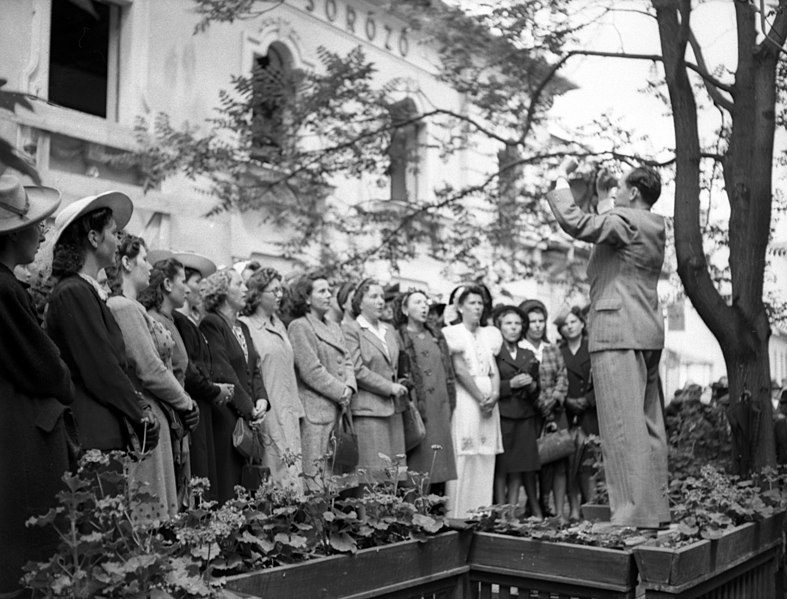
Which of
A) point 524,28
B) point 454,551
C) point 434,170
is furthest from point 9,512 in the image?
point 434,170

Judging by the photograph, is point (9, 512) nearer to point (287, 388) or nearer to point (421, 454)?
point (287, 388)

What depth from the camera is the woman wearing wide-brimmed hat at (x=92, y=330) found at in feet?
15.1

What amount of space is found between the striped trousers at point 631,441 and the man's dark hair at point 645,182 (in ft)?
2.92

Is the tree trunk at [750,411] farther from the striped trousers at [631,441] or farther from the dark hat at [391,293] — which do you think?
the dark hat at [391,293]

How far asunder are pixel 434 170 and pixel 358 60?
33.2ft

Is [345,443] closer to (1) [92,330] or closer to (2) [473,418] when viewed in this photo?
(2) [473,418]

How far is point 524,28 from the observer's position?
28.2 feet

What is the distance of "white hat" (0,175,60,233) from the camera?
3.84m

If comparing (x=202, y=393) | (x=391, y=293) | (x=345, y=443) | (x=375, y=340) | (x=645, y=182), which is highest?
(x=645, y=182)

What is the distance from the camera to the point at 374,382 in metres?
8.39

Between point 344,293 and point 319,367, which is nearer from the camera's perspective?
point 319,367

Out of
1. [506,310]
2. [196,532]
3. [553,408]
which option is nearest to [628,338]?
[196,532]

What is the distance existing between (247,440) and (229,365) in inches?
19.9

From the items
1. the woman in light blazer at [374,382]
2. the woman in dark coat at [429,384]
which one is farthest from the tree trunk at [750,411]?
the woman in light blazer at [374,382]
